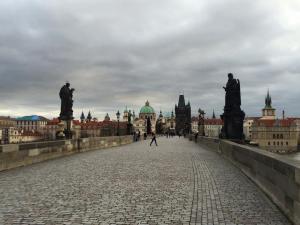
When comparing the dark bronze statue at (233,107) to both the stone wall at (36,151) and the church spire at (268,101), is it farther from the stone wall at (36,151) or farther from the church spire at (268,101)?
the church spire at (268,101)

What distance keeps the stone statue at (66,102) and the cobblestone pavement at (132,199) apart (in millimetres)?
15229

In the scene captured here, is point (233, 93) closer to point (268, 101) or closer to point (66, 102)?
point (66, 102)

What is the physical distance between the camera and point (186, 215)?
6867 mm

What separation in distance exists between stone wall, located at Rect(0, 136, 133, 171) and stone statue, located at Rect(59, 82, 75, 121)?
2.22 m

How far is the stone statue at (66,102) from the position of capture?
1074 inches

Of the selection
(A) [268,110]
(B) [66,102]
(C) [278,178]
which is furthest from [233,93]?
(A) [268,110]

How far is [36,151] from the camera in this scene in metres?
16.4

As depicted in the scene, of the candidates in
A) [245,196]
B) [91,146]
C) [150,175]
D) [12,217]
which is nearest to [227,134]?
[91,146]

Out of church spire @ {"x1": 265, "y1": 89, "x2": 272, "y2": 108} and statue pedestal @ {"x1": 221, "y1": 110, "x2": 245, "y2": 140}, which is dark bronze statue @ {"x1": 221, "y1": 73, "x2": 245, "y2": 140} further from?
church spire @ {"x1": 265, "y1": 89, "x2": 272, "y2": 108}

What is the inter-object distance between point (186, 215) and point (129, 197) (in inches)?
71.6

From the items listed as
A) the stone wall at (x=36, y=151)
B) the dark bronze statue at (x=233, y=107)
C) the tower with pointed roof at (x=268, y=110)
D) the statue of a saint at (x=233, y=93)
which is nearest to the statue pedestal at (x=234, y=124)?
the dark bronze statue at (x=233, y=107)

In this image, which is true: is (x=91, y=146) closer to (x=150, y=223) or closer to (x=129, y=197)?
(x=129, y=197)

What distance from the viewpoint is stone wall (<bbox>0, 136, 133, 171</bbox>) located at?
44.1ft

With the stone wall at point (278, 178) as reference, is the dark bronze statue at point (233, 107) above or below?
above
